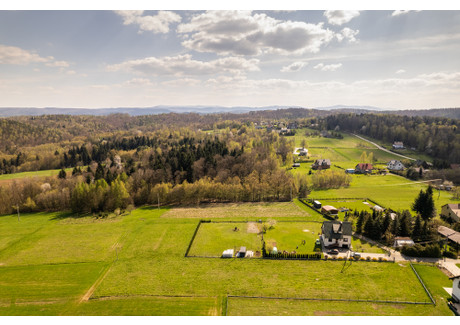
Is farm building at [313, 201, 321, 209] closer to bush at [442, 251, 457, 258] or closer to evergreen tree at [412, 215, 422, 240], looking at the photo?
evergreen tree at [412, 215, 422, 240]

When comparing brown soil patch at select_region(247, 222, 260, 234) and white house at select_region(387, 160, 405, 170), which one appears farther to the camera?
white house at select_region(387, 160, 405, 170)

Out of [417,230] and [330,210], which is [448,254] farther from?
[330,210]

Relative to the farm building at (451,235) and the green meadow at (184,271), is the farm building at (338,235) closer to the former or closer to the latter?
the green meadow at (184,271)

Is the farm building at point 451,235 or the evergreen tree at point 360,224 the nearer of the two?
the farm building at point 451,235

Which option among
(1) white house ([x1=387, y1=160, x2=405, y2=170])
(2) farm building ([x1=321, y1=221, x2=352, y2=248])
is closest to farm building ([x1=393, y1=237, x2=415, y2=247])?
(2) farm building ([x1=321, y1=221, x2=352, y2=248])

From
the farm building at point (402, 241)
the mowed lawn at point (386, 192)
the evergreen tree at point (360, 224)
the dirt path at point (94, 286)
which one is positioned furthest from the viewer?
the mowed lawn at point (386, 192)

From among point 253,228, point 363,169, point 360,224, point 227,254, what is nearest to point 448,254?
point 360,224

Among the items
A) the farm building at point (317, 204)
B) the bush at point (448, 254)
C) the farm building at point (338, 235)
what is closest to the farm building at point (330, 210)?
the farm building at point (317, 204)

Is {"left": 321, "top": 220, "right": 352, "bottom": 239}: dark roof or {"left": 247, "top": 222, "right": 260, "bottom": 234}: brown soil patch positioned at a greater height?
{"left": 321, "top": 220, "right": 352, "bottom": 239}: dark roof

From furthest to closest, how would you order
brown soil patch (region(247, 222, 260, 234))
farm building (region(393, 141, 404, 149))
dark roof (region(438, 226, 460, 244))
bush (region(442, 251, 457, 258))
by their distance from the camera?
farm building (region(393, 141, 404, 149)) → brown soil patch (region(247, 222, 260, 234)) → dark roof (region(438, 226, 460, 244)) → bush (region(442, 251, 457, 258))
